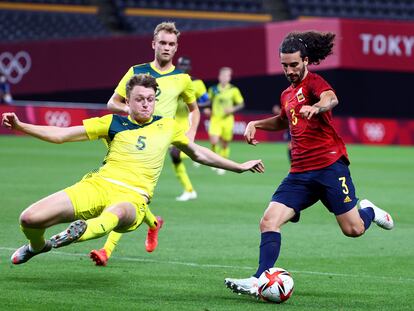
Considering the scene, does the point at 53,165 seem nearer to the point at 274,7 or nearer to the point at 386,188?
the point at 386,188

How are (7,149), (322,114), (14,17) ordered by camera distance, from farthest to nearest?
(14,17) → (7,149) → (322,114)

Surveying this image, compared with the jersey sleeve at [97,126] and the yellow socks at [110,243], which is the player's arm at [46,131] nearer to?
the jersey sleeve at [97,126]

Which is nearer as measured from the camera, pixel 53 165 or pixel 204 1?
pixel 53 165

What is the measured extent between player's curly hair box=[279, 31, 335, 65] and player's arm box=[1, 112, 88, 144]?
5.91 feet

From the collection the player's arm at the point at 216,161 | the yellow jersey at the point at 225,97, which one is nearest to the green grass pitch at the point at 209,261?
the player's arm at the point at 216,161

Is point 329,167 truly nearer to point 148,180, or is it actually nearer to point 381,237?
point 148,180

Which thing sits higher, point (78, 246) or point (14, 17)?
point (78, 246)

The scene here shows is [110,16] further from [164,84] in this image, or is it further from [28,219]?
[28,219]

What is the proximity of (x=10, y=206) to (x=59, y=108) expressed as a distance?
18364mm

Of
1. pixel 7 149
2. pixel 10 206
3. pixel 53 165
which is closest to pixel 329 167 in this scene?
pixel 10 206

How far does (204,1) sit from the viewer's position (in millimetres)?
39656

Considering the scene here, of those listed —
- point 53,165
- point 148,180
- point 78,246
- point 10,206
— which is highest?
point 148,180

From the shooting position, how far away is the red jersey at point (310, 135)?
27.2ft

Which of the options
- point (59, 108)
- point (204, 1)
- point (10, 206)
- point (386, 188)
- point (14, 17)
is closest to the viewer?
point (10, 206)
